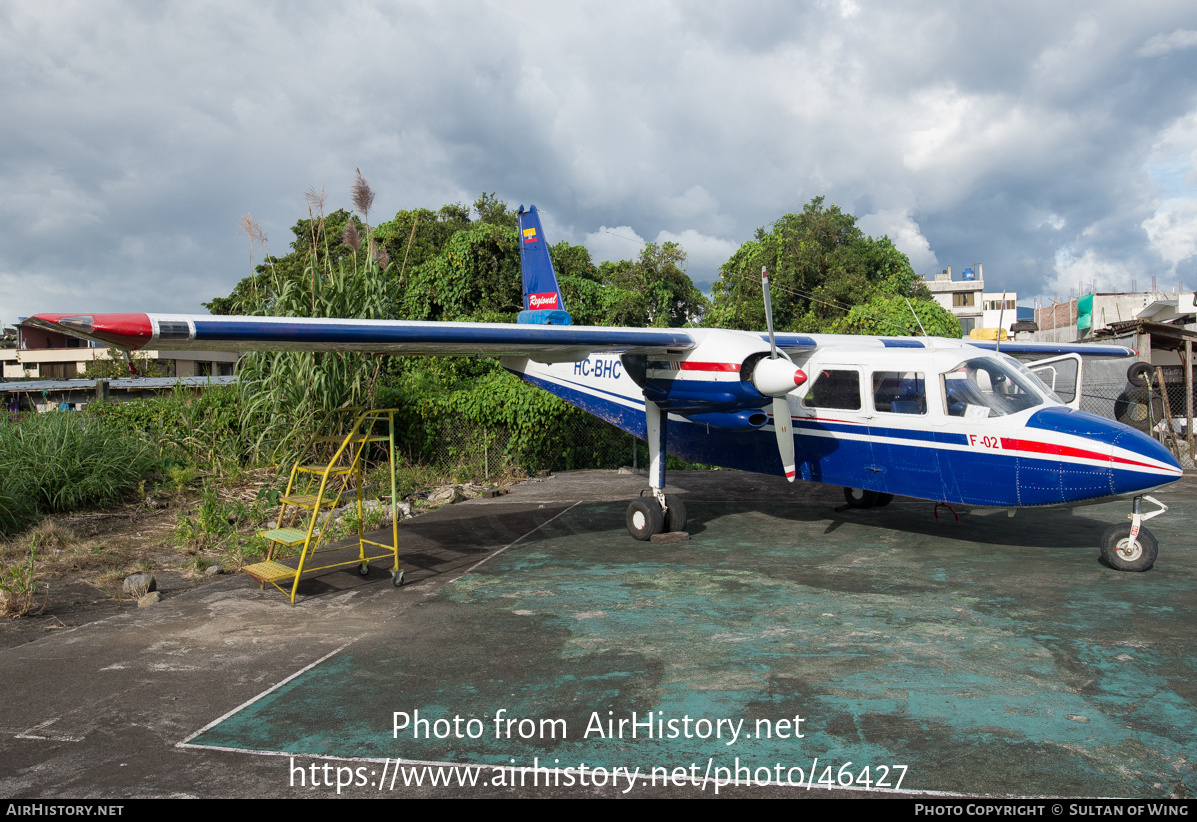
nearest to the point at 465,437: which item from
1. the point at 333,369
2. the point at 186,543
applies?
the point at 333,369

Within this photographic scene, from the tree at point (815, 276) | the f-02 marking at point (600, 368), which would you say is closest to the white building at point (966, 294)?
the tree at point (815, 276)

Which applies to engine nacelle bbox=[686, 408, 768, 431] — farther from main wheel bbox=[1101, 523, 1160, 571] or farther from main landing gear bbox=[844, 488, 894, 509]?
main wheel bbox=[1101, 523, 1160, 571]

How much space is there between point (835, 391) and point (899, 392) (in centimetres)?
81

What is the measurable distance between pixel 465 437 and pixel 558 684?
1022cm

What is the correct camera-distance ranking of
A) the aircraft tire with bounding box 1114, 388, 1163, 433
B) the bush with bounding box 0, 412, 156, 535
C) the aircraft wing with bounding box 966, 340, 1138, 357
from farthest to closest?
1. the aircraft tire with bounding box 1114, 388, 1163, 433
2. the aircraft wing with bounding box 966, 340, 1138, 357
3. the bush with bounding box 0, 412, 156, 535

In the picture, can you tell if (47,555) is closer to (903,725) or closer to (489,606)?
(489,606)

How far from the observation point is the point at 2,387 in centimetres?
1503

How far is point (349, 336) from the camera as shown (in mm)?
6648

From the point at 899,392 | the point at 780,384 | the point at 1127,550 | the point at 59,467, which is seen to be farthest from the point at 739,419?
the point at 59,467

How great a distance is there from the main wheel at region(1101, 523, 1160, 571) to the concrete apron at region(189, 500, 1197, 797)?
122 mm

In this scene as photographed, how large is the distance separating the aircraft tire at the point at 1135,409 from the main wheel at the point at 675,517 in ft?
36.0

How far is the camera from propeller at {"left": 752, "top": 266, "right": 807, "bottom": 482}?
761cm

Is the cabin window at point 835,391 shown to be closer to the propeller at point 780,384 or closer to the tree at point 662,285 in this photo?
the propeller at point 780,384

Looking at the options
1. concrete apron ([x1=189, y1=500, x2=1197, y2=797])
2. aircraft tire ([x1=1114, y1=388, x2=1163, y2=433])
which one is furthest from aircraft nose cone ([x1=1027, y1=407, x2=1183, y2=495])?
aircraft tire ([x1=1114, y1=388, x2=1163, y2=433])
